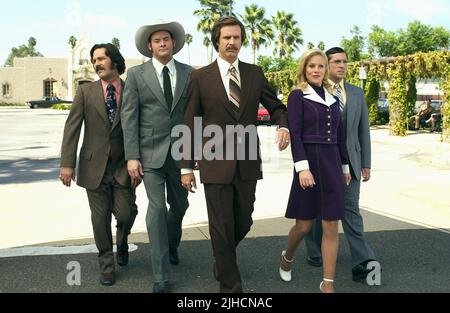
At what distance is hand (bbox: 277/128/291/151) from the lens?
3811mm

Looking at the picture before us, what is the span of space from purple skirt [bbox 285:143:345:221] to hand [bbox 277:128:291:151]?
20cm

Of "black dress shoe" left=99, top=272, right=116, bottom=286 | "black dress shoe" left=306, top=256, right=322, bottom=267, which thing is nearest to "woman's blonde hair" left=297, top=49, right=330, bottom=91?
"black dress shoe" left=306, top=256, right=322, bottom=267

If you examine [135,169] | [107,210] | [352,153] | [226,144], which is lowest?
[107,210]

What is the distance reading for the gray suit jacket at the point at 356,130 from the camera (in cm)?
443

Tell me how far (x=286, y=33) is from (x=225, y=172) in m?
59.9

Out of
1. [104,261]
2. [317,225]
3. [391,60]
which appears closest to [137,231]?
[104,261]

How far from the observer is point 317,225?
16.1 feet

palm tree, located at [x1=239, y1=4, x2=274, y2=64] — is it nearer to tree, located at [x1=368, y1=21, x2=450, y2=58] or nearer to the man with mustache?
tree, located at [x1=368, y1=21, x2=450, y2=58]

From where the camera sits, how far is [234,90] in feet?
12.7

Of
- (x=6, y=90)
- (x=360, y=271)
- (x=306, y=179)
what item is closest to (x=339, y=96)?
(x=306, y=179)

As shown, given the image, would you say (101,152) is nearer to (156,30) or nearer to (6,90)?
(156,30)

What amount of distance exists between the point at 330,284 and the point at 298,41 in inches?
2355

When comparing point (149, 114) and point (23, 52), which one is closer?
point (149, 114)

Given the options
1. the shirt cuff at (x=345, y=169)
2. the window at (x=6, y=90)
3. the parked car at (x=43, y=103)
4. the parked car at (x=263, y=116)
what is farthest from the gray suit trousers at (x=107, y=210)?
the window at (x=6, y=90)
